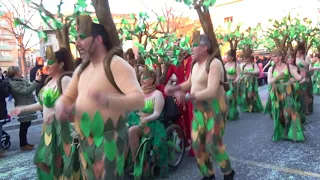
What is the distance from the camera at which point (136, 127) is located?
4.14 meters

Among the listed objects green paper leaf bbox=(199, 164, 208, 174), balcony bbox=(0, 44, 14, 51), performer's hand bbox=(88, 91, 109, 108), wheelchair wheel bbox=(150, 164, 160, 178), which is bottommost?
wheelchair wheel bbox=(150, 164, 160, 178)

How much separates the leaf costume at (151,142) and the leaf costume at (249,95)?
217 inches

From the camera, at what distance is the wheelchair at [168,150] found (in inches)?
163

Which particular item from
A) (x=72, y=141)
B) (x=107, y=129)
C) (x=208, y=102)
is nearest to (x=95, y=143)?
(x=107, y=129)

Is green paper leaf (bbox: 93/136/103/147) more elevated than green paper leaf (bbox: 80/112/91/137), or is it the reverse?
green paper leaf (bbox: 80/112/91/137)

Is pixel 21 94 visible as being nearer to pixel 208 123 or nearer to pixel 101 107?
pixel 208 123

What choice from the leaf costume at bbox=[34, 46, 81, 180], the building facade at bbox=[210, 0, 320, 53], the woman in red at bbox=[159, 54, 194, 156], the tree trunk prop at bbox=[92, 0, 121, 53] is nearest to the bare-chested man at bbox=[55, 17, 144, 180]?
the tree trunk prop at bbox=[92, 0, 121, 53]

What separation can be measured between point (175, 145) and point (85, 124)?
2367mm

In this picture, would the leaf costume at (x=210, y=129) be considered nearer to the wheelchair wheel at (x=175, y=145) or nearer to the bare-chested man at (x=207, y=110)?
the bare-chested man at (x=207, y=110)

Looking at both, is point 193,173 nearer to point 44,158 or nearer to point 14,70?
point 44,158

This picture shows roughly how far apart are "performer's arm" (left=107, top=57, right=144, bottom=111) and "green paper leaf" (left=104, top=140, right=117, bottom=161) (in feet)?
0.89

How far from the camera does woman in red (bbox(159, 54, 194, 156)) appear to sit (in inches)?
202

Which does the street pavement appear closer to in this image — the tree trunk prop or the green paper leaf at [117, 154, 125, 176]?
the green paper leaf at [117, 154, 125, 176]

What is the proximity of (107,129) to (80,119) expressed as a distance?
7.8 inches
